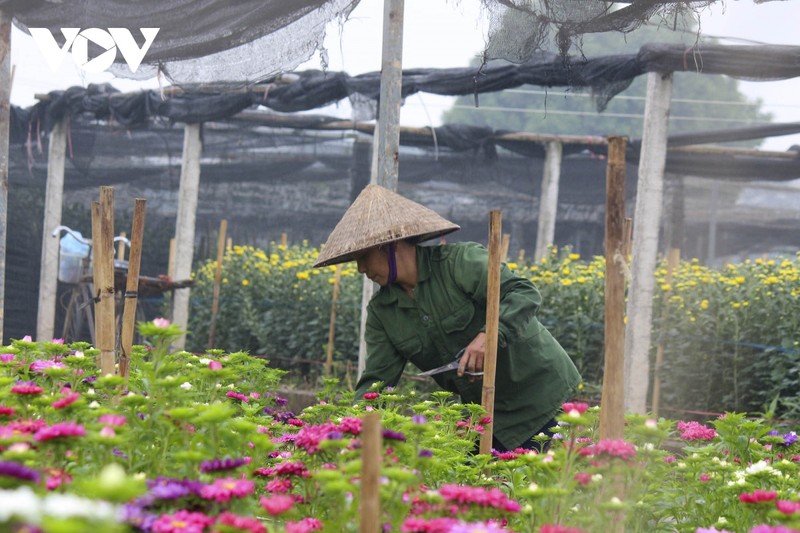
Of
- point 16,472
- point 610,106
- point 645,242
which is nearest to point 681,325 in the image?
point 645,242

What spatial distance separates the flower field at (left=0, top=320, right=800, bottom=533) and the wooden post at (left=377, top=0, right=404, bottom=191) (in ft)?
6.12

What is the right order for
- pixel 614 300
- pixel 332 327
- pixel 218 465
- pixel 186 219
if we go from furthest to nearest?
1. pixel 186 219
2. pixel 332 327
3. pixel 614 300
4. pixel 218 465

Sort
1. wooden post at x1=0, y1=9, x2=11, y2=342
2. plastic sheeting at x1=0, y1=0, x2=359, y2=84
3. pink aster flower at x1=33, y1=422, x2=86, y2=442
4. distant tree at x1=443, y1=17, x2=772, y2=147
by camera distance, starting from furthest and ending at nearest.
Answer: distant tree at x1=443, y1=17, x2=772, y2=147
wooden post at x1=0, y1=9, x2=11, y2=342
plastic sheeting at x1=0, y1=0, x2=359, y2=84
pink aster flower at x1=33, y1=422, x2=86, y2=442

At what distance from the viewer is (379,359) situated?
3.32 meters

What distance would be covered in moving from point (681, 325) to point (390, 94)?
3.30 meters

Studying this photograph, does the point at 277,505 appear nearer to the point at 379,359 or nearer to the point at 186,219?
the point at 379,359

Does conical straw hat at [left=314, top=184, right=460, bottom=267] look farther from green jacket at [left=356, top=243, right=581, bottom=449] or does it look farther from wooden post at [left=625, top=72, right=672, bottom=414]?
wooden post at [left=625, top=72, right=672, bottom=414]

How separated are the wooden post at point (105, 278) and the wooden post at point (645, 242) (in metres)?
3.75

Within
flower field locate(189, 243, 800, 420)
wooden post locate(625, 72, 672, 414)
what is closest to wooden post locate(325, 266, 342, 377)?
flower field locate(189, 243, 800, 420)

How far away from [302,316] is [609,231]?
6190 mm

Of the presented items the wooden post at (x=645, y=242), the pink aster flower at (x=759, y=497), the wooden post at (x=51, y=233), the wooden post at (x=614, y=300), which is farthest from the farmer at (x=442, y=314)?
the wooden post at (x=51, y=233)

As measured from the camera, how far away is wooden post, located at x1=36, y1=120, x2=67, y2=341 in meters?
8.80

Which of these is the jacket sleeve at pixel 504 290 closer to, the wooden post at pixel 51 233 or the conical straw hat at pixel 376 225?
the conical straw hat at pixel 376 225

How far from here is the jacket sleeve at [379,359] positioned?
327 centimetres
